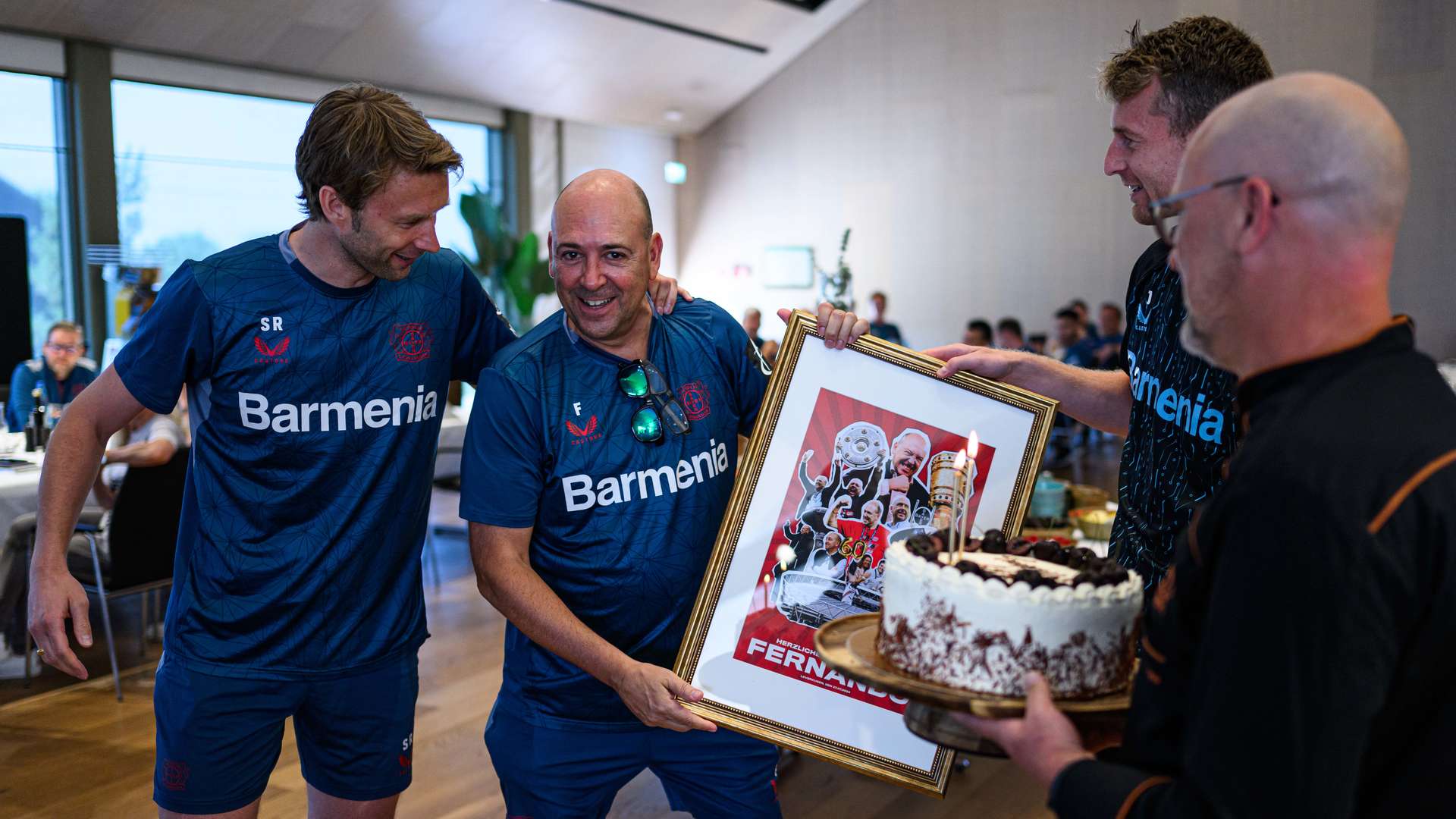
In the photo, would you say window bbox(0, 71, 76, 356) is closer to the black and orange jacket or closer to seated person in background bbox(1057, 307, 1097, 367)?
seated person in background bbox(1057, 307, 1097, 367)

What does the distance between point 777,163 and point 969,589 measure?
14.6m

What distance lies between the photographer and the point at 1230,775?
912mm

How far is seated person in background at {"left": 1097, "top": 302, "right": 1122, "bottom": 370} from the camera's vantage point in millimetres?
10680

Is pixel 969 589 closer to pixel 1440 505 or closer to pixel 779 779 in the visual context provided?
pixel 1440 505

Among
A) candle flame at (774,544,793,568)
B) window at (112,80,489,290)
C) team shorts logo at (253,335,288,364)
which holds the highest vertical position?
window at (112,80,489,290)

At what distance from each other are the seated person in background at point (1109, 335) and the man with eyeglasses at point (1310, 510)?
10.1 m

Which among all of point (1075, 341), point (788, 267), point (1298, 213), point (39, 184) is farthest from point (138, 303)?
point (788, 267)

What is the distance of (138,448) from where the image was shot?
466 cm

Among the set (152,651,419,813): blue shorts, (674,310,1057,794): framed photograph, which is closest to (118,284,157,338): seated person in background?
(152,651,419,813): blue shorts

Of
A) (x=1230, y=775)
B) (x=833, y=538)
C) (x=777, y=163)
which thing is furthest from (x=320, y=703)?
(x=777, y=163)

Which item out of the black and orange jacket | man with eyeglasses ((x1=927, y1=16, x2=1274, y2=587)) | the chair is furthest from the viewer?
the chair

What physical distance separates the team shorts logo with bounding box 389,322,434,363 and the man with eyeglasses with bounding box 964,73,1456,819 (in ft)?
5.01

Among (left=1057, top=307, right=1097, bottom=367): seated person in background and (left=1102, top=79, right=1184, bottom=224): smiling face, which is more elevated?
(left=1102, top=79, right=1184, bottom=224): smiling face

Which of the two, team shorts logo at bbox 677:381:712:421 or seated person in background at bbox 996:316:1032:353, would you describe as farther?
seated person in background at bbox 996:316:1032:353
